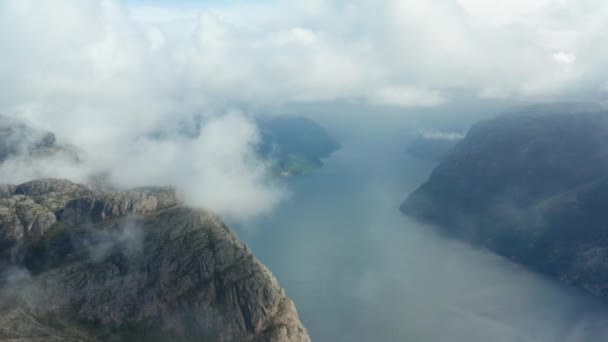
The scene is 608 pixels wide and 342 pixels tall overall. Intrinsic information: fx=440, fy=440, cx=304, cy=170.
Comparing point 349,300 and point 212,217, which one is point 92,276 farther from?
point 349,300

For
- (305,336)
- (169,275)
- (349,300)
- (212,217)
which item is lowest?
(349,300)

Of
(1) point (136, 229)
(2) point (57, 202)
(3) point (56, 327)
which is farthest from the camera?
(2) point (57, 202)

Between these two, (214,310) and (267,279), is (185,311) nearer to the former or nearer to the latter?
(214,310)

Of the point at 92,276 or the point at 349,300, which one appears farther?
the point at 349,300

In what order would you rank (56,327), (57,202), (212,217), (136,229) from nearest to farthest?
(56,327), (136,229), (212,217), (57,202)

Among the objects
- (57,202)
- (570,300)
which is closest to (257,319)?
(57,202)

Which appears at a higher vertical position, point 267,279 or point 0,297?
point 267,279
